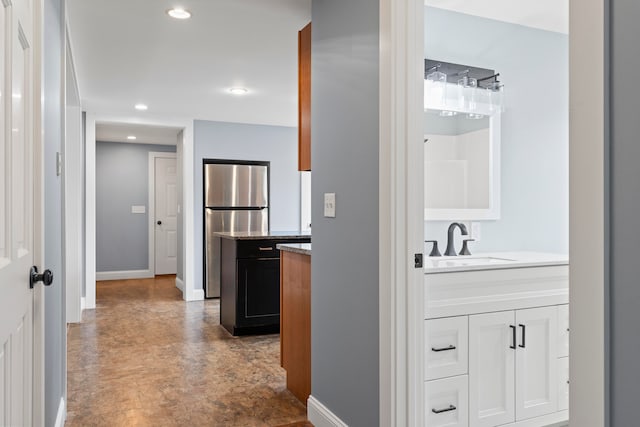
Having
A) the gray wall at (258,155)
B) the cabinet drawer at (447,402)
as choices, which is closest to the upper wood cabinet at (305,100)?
the cabinet drawer at (447,402)

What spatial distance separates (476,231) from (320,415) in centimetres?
134

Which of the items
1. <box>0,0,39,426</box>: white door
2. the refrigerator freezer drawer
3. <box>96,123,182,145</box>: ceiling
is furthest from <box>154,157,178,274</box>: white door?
<box>0,0,39,426</box>: white door

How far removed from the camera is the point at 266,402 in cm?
280

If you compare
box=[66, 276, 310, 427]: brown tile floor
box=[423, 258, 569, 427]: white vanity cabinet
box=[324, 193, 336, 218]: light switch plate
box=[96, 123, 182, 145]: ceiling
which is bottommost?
box=[66, 276, 310, 427]: brown tile floor

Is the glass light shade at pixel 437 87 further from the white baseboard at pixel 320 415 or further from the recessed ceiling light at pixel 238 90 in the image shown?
the recessed ceiling light at pixel 238 90

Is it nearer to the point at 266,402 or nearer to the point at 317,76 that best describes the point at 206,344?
the point at 266,402

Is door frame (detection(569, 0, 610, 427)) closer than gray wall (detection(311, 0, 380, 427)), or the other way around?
door frame (detection(569, 0, 610, 427))

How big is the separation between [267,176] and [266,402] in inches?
164

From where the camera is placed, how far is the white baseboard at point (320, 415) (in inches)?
88.4

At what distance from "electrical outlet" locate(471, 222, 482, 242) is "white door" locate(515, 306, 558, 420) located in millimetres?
634

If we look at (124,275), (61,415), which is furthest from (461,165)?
(124,275)

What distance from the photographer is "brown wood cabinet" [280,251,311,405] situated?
271 centimetres

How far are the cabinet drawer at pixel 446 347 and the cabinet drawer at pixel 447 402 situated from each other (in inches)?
1.3

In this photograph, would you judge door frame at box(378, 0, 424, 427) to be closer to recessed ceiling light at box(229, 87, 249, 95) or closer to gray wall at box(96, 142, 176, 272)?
recessed ceiling light at box(229, 87, 249, 95)
